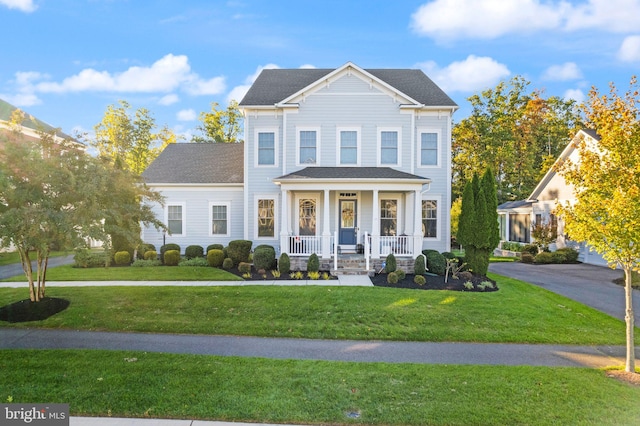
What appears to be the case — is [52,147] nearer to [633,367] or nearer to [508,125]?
[633,367]

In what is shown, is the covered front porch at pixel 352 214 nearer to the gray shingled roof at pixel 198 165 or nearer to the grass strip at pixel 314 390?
the gray shingled roof at pixel 198 165

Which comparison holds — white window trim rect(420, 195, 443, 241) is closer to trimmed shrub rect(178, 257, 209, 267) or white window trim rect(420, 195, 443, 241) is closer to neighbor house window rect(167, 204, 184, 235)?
trimmed shrub rect(178, 257, 209, 267)

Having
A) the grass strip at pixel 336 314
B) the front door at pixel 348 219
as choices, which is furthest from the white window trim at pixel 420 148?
the grass strip at pixel 336 314

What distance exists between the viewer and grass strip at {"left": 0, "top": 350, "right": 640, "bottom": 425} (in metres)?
4.59

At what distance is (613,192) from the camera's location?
20.1 ft

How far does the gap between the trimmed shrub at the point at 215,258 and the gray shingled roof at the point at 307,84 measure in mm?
6908

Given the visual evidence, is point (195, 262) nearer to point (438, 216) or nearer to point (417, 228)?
point (417, 228)

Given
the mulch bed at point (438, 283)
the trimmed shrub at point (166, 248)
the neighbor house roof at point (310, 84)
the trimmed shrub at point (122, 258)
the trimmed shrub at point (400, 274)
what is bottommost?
the mulch bed at point (438, 283)

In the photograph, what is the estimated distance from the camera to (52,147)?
8.65m

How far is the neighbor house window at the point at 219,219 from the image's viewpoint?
17594 millimetres

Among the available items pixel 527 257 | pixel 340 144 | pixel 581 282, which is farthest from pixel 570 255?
pixel 340 144

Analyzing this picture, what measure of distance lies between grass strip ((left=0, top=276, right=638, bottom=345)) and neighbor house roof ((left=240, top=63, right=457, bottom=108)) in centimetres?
952

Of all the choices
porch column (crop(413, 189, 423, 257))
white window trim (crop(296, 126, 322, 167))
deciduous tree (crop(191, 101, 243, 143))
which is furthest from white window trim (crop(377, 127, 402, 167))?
deciduous tree (crop(191, 101, 243, 143))

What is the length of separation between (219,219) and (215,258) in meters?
2.80
